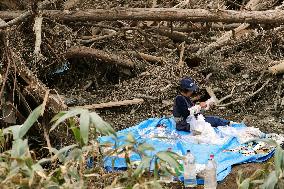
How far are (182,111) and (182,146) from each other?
1.72 feet

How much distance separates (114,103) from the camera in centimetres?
716

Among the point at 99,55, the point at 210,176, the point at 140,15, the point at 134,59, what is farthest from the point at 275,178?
the point at 134,59

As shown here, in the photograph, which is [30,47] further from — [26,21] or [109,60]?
[109,60]

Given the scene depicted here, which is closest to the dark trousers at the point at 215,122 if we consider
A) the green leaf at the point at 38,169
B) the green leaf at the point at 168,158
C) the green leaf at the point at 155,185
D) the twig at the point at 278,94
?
the twig at the point at 278,94

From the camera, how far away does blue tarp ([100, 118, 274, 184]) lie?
516 cm

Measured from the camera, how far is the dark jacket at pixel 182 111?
6066 mm

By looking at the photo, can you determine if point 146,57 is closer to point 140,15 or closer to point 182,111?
point 140,15

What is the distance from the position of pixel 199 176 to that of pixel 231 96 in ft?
9.41

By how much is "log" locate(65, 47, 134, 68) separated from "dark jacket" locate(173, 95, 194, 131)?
180 centimetres

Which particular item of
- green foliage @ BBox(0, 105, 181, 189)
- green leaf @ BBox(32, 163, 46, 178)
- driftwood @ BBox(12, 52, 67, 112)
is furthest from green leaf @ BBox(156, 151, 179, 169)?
driftwood @ BBox(12, 52, 67, 112)

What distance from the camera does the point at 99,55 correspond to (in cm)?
757

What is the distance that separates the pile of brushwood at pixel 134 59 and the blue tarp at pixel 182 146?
55 cm

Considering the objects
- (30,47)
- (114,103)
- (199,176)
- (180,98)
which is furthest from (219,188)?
(30,47)

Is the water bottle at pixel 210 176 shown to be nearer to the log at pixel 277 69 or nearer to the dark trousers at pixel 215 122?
the dark trousers at pixel 215 122
